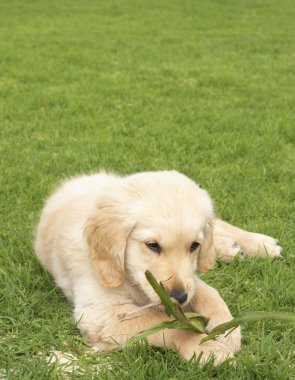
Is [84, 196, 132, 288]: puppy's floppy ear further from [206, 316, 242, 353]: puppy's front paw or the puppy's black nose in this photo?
[206, 316, 242, 353]: puppy's front paw

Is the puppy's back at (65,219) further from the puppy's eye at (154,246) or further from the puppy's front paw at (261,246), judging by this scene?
the puppy's front paw at (261,246)

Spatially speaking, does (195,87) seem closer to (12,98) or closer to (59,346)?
(12,98)

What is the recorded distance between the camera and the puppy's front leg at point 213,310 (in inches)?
104

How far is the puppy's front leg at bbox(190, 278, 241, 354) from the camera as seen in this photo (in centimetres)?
265

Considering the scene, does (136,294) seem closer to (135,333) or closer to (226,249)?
(135,333)

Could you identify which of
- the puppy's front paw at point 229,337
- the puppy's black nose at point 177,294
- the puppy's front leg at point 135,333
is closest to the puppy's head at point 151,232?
the puppy's black nose at point 177,294

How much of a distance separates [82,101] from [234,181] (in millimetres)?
2792

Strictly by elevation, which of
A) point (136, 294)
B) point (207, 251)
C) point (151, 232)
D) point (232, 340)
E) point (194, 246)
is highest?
point (151, 232)

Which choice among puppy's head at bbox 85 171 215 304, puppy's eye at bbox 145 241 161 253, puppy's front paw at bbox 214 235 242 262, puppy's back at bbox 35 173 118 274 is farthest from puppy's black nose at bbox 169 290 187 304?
puppy's front paw at bbox 214 235 242 262

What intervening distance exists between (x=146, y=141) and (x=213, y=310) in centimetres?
306

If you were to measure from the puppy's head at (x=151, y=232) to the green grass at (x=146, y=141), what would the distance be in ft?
1.09

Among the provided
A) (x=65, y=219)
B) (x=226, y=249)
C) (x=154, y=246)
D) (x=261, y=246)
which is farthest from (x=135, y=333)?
(x=261, y=246)

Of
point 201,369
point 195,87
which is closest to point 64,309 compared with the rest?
point 201,369

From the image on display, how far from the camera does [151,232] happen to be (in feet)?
8.54
